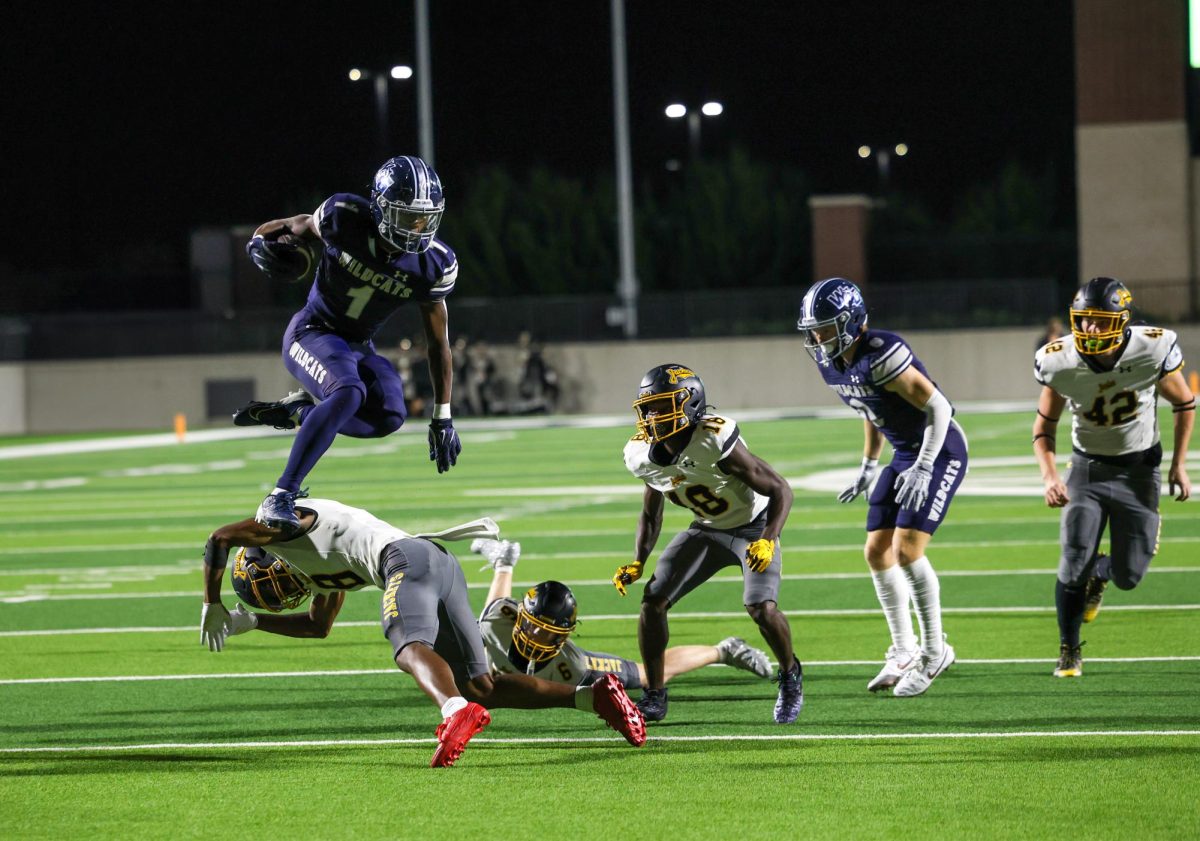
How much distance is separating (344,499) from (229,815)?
11.9m

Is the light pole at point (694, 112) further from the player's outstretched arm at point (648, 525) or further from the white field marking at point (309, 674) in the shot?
the player's outstretched arm at point (648, 525)

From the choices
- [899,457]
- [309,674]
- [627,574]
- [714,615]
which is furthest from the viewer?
[714,615]

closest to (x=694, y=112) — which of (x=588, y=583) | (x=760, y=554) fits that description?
(x=588, y=583)

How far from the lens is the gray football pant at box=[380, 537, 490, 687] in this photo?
244 inches

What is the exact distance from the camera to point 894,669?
24.0ft

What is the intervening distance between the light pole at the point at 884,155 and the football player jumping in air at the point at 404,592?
54.4 meters

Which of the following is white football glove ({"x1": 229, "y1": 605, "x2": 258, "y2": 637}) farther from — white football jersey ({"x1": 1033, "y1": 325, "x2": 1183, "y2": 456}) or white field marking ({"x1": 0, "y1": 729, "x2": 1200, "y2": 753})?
white football jersey ({"x1": 1033, "y1": 325, "x2": 1183, "y2": 456})

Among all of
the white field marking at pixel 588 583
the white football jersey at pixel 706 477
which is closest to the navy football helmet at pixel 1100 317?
the white football jersey at pixel 706 477

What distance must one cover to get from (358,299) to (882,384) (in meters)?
2.17

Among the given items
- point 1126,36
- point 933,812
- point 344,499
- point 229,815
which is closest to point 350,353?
point 229,815

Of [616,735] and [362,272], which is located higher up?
[362,272]

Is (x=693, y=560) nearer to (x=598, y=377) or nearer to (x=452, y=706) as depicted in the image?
(x=452, y=706)

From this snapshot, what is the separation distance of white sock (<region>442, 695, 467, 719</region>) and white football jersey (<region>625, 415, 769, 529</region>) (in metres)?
1.29

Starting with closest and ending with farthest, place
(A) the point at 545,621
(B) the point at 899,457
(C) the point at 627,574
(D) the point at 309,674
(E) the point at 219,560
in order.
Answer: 1. (E) the point at 219,560
2. (A) the point at 545,621
3. (C) the point at 627,574
4. (B) the point at 899,457
5. (D) the point at 309,674
